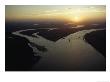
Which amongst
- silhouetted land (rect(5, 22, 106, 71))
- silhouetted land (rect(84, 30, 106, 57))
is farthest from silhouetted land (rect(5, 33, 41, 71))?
silhouetted land (rect(84, 30, 106, 57))

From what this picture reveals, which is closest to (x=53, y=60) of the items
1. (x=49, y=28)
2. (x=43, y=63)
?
(x=43, y=63)

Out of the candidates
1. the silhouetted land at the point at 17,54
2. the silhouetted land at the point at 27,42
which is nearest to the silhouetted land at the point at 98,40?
the silhouetted land at the point at 27,42

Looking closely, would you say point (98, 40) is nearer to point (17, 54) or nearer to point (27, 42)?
point (27, 42)

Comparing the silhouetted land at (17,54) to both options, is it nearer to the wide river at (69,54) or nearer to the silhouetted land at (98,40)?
the wide river at (69,54)

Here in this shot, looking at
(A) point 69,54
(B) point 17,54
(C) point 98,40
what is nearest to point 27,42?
(B) point 17,54
